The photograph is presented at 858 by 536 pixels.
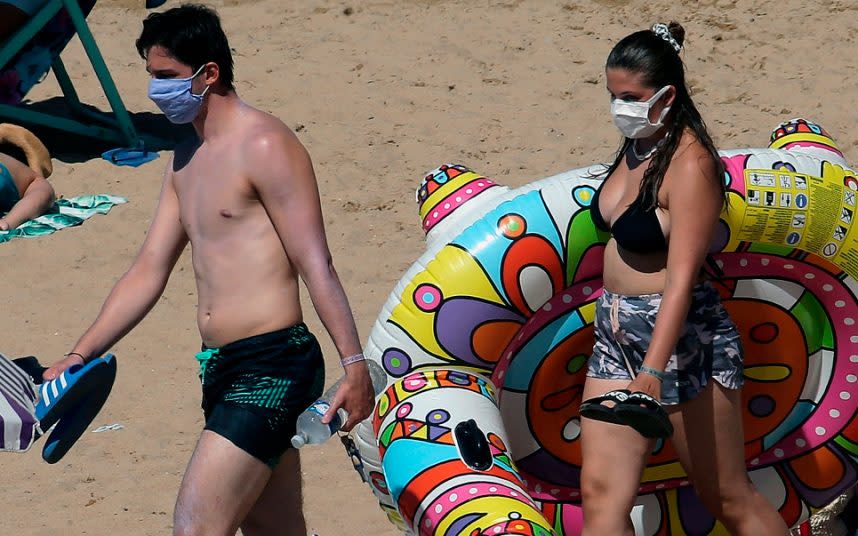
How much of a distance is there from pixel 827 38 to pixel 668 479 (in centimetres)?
501

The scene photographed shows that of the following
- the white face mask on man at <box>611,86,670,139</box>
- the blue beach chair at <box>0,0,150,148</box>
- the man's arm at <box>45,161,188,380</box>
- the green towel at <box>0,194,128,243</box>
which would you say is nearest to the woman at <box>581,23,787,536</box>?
the white face mask on man at <box>611,86,670,139</box>

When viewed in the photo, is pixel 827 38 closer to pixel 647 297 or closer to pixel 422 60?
pixel 422 60

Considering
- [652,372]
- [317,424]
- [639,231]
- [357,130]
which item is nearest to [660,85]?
[639,231]

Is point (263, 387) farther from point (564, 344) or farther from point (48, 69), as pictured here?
point (48, 69)

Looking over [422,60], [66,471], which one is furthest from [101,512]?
[422,60]

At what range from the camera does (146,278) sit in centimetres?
365

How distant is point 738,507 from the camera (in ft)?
12.4

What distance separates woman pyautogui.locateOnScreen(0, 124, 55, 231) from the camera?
282 inches

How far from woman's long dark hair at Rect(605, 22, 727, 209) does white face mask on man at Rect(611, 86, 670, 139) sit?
1.3 inches

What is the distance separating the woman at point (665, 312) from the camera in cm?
353

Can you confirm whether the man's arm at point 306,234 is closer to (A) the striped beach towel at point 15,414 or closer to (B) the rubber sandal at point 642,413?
(B) the rubber sandal at point 642,413

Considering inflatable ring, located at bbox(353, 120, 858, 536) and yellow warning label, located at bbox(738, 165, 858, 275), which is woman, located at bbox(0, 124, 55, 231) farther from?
yellow warning label, located at bbox(738, 165, 858, 275)

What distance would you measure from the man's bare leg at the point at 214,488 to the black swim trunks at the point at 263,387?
3 centimetres

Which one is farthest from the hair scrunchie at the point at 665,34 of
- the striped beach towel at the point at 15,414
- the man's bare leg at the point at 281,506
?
the striped beach towel at the point at 15,414
